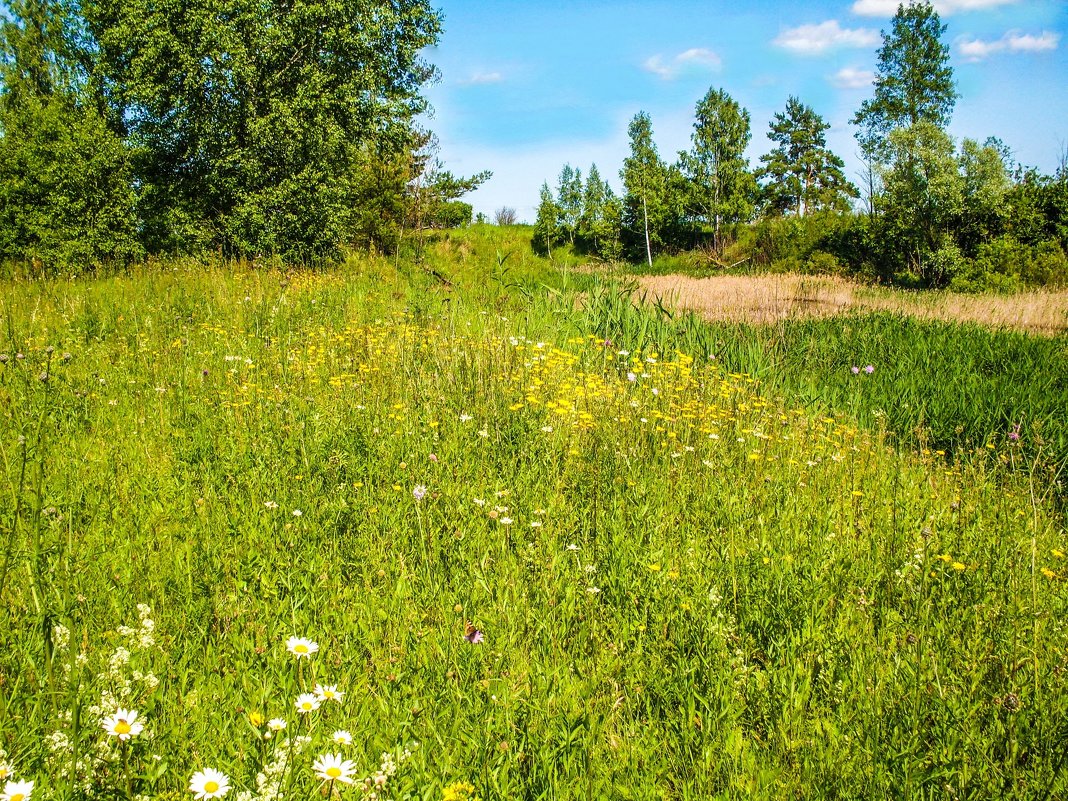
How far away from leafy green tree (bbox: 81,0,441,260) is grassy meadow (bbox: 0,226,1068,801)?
12.9 metres

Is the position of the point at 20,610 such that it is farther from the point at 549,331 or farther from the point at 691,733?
the point at 549,331

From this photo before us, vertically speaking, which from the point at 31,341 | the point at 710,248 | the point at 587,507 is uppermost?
the point at 710,248

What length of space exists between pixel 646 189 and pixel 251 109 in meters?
25.4

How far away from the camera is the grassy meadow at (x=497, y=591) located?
1.64 meters

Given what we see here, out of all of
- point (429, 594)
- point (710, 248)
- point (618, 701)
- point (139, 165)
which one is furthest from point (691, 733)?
point (710, 248)

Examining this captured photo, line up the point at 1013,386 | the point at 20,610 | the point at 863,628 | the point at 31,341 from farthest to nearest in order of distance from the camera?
the point at 1013,386, the point at 31,341, the point at 863,628, the point at 20,610

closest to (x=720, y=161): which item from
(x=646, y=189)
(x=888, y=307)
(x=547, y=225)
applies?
(x=646, y=189)

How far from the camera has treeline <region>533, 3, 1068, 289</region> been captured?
21.0 m

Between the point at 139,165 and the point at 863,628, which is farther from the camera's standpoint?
the point at 139,165

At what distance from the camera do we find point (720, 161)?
35719 millimetres

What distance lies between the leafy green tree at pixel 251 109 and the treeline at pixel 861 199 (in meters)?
19.1

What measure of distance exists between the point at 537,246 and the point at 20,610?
3867 cm

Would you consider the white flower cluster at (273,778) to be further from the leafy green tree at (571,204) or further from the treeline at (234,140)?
the leafy green tree at (571,204)

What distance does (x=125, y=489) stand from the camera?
3004 millimetres
